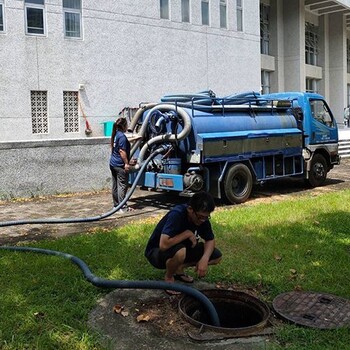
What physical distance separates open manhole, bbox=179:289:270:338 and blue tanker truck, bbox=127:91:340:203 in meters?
4.80

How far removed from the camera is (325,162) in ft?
42.8

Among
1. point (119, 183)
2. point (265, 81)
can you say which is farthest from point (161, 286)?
point (265, 81)

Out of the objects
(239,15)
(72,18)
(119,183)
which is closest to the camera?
(119,183)

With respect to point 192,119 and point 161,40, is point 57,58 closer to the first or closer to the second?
point 161,40

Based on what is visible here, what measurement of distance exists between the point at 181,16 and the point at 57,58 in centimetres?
561

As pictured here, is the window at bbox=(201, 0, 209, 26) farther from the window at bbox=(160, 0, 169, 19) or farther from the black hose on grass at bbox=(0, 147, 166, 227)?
the black hose on grass at bbox=(0, 147, 166, 227)

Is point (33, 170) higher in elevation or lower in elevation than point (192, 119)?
lower

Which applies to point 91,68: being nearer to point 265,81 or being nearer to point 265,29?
point 265,81

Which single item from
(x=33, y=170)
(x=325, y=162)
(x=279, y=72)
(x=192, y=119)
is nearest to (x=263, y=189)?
(x=325, y=162)

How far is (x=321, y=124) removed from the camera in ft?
41.7

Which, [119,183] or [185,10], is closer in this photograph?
[119,183]

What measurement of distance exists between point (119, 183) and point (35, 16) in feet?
24.3

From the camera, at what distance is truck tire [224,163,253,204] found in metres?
10.4

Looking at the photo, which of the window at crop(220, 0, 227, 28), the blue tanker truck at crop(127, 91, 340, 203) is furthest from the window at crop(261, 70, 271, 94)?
the blue tanker truck at crop(127, 91, 340, 203)
